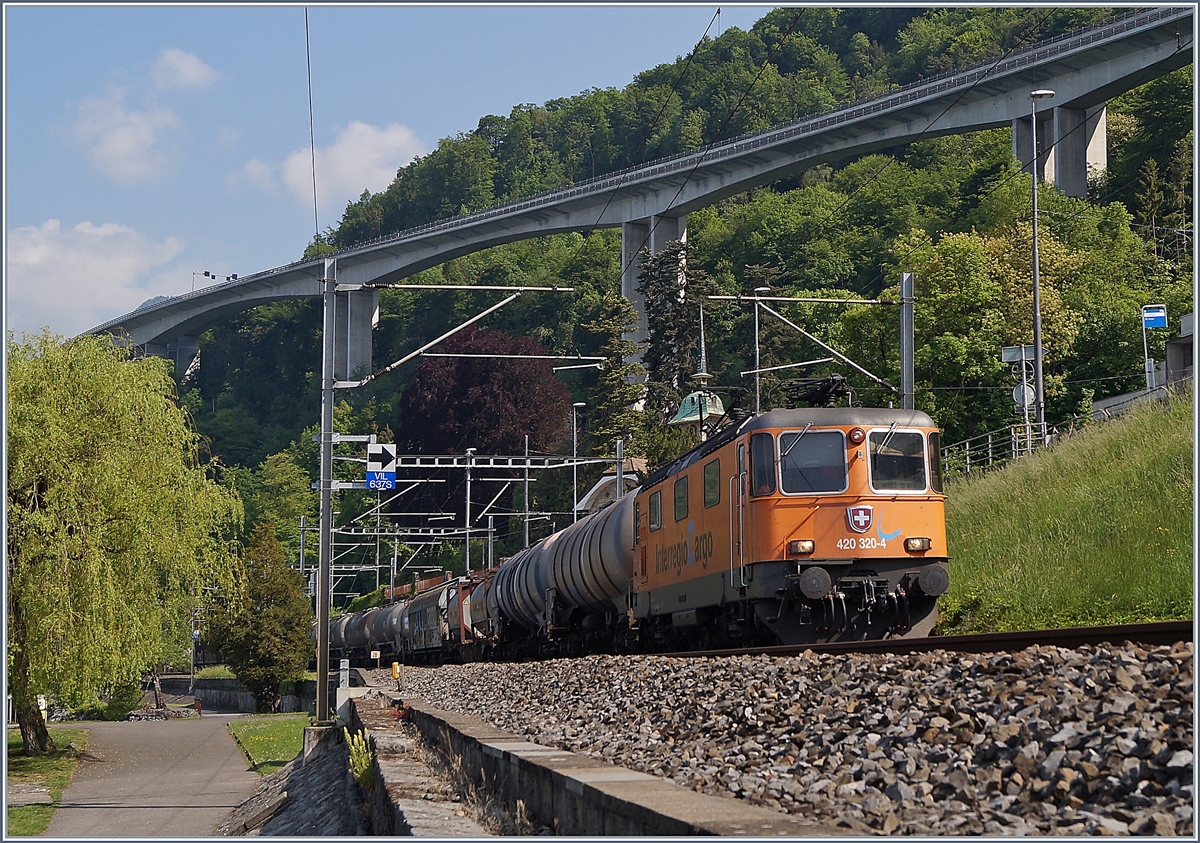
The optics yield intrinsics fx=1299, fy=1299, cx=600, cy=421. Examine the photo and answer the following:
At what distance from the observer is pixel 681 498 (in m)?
18.5

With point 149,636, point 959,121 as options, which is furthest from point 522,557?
point 959,121

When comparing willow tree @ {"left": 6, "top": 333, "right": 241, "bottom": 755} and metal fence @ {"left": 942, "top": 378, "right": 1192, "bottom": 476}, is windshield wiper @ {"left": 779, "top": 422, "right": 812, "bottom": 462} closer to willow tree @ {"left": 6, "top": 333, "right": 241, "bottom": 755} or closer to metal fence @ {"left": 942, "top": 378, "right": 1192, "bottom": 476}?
metal fence @ {"left": 942, "top": 378, "right": 1192, "bottom": 476}

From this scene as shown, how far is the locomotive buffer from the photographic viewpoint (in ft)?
92.1

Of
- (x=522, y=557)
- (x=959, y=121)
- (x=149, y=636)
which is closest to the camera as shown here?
(x=149, y=636)

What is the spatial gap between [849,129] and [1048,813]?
6726cm

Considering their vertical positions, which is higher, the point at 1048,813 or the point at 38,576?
the point at 38,576

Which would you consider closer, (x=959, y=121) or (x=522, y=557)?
(x=522, y=557)

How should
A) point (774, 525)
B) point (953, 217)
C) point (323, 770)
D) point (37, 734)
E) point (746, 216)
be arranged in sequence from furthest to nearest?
point (746, 216)
point (953, 217)
point (37, 734)
point (323, 770)
point (774, 525)

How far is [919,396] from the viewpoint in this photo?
41.1 m

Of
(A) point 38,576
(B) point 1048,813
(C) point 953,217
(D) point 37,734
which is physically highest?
(C) point 953,217

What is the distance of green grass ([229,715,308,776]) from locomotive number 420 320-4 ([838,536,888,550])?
13842 mm

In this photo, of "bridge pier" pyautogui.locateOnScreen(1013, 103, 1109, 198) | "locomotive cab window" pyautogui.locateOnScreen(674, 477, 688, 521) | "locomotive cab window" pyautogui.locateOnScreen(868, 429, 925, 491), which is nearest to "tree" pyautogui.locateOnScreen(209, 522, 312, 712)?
"locomotive cab window" pyautogui.locateOnScreen(674, 477, 688, 521)

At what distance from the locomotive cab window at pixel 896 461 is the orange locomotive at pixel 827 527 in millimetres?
13

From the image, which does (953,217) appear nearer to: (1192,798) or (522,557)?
(522,557)
